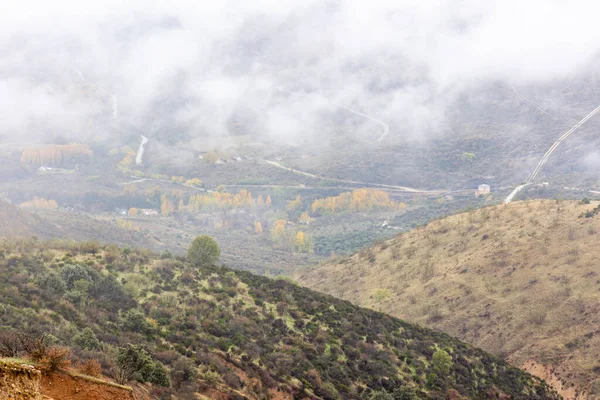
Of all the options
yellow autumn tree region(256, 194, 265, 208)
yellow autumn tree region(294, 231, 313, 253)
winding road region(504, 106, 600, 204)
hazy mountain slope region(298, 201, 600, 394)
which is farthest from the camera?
yellow autumn tree region(256, 194, 265, 208)

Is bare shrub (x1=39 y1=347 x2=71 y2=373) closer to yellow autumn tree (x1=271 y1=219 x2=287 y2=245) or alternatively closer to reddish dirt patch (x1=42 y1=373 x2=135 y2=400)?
reddish dirt patch (x1=42 y1=373 x2=135 y2=400)

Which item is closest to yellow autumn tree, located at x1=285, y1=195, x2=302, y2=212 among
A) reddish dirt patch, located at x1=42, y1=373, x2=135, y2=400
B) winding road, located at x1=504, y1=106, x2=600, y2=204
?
winding road, located at x1=504, y1=106, x2=600, y2=204

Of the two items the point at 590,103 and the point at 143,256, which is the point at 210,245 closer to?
the point at 143,256

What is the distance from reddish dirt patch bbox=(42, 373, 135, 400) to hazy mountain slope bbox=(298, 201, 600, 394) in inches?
1367

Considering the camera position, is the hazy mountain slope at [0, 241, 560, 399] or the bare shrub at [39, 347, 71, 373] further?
the hazy mountain slope at [0, 241, 560, 399]

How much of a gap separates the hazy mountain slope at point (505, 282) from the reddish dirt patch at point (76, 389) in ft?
114

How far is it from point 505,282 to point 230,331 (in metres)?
30.9

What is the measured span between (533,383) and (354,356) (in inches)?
566

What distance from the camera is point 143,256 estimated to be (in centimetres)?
4428

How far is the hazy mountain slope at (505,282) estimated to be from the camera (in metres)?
43.4

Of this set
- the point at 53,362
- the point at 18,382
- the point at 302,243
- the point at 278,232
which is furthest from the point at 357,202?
the point at 18,382

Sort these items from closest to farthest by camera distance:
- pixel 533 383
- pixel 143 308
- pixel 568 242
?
1. pixel 143 308
2. pixel 533 383
3. pixel 568 242

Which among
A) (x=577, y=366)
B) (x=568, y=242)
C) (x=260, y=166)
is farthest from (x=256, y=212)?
(x=577, y=366)

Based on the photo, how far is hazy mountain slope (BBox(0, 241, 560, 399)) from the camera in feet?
85.1
